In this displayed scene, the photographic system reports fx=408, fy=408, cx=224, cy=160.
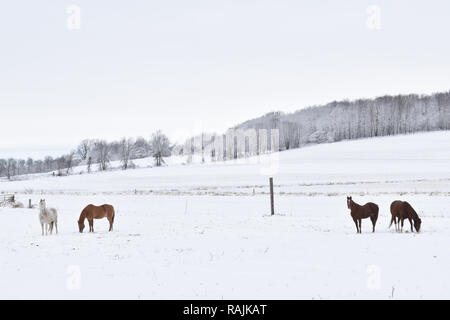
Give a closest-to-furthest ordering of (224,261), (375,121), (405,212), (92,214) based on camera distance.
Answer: (224,261) → (405,212) → (92,214) → (375,121)

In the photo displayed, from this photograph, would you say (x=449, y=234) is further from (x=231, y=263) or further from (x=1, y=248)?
(x=1, y=248)

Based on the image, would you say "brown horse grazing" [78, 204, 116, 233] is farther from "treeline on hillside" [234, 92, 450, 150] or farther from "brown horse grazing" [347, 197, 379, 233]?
"treeline on hillside" [234, 92, 450, 150]

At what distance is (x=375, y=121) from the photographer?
440ft

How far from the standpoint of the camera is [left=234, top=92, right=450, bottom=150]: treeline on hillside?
426ft

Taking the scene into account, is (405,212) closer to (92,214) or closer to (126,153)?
(92,214)

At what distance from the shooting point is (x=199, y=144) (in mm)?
169750

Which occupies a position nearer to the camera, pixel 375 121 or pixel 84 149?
pixel 375 121

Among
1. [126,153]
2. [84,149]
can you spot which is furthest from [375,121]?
[84,149]

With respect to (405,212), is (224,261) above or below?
below

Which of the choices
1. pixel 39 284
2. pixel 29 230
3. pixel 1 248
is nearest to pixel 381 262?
pixel 39 284

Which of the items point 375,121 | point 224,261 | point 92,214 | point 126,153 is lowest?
point 224,261

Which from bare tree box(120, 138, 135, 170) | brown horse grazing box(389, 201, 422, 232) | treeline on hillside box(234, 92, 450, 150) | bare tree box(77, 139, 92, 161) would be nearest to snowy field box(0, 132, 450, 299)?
brown horse grazing box(389, 201, 422, 232)

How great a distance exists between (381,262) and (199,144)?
526 ft

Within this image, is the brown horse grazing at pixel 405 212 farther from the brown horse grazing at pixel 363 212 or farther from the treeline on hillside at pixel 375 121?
the treeline on hillside at pixel 375 121
